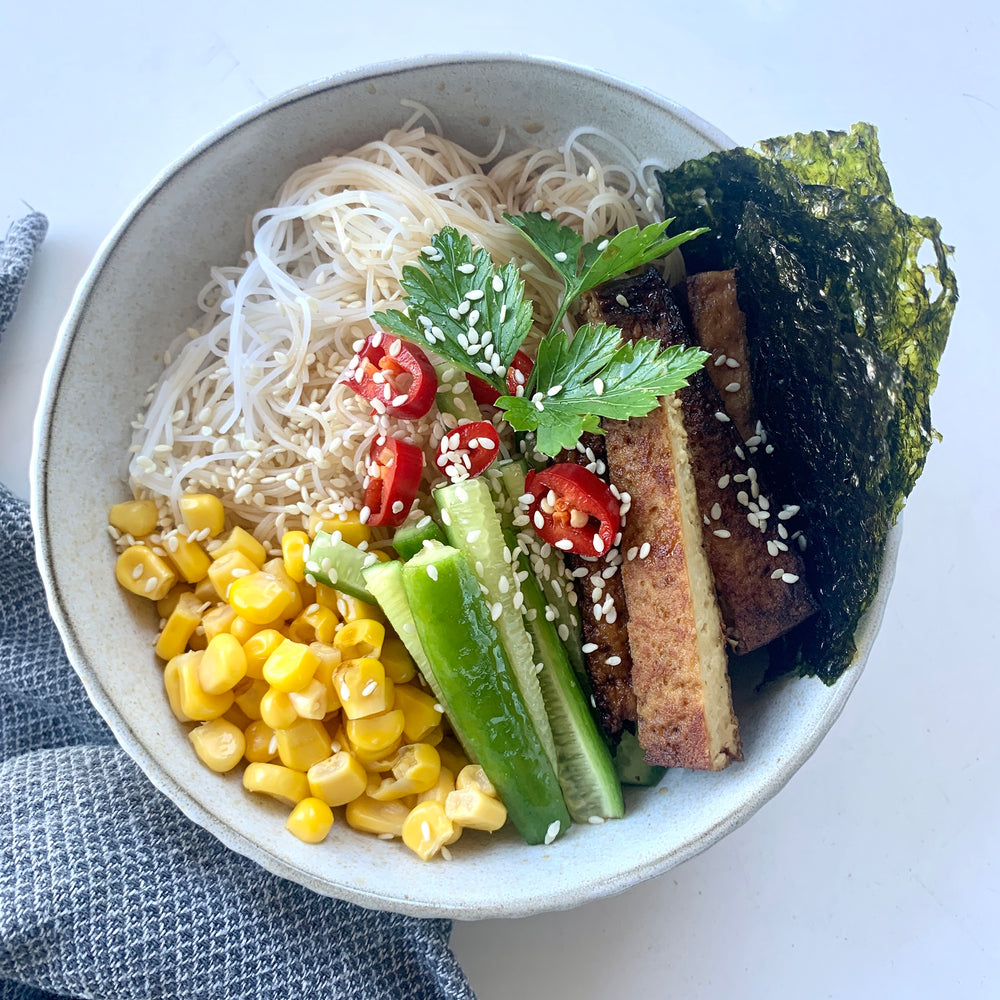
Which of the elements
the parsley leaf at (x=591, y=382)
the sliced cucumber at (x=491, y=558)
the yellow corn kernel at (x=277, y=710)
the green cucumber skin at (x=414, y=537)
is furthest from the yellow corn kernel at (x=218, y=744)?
the parsley leaf at (x=591, y=382)

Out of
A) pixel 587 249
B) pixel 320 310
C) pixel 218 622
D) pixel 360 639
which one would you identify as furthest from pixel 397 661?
pixel 587 249

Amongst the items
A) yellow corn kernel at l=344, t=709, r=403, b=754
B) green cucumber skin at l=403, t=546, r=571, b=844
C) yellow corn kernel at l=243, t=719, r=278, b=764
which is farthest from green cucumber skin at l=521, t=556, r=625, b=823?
yellow corn kernel at l=243, t=719, r=278, b=764

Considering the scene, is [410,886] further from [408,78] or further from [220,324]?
[408,78]

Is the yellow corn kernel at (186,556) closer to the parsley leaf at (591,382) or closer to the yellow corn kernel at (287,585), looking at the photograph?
the yellow corn kernel at (287,585)

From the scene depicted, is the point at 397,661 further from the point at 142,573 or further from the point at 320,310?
the point at 320,310

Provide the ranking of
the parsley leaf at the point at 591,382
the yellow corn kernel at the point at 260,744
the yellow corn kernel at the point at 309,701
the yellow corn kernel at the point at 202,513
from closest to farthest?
the parsley leaf at the point at 591,382
the yellow corn kernel at the point at 309,701
the yellow corn kernel at the point at 260,744
the yellow corn kernel at the point at 202,513

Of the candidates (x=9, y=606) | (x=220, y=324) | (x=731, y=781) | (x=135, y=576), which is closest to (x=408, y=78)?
(x=220, y=324)
